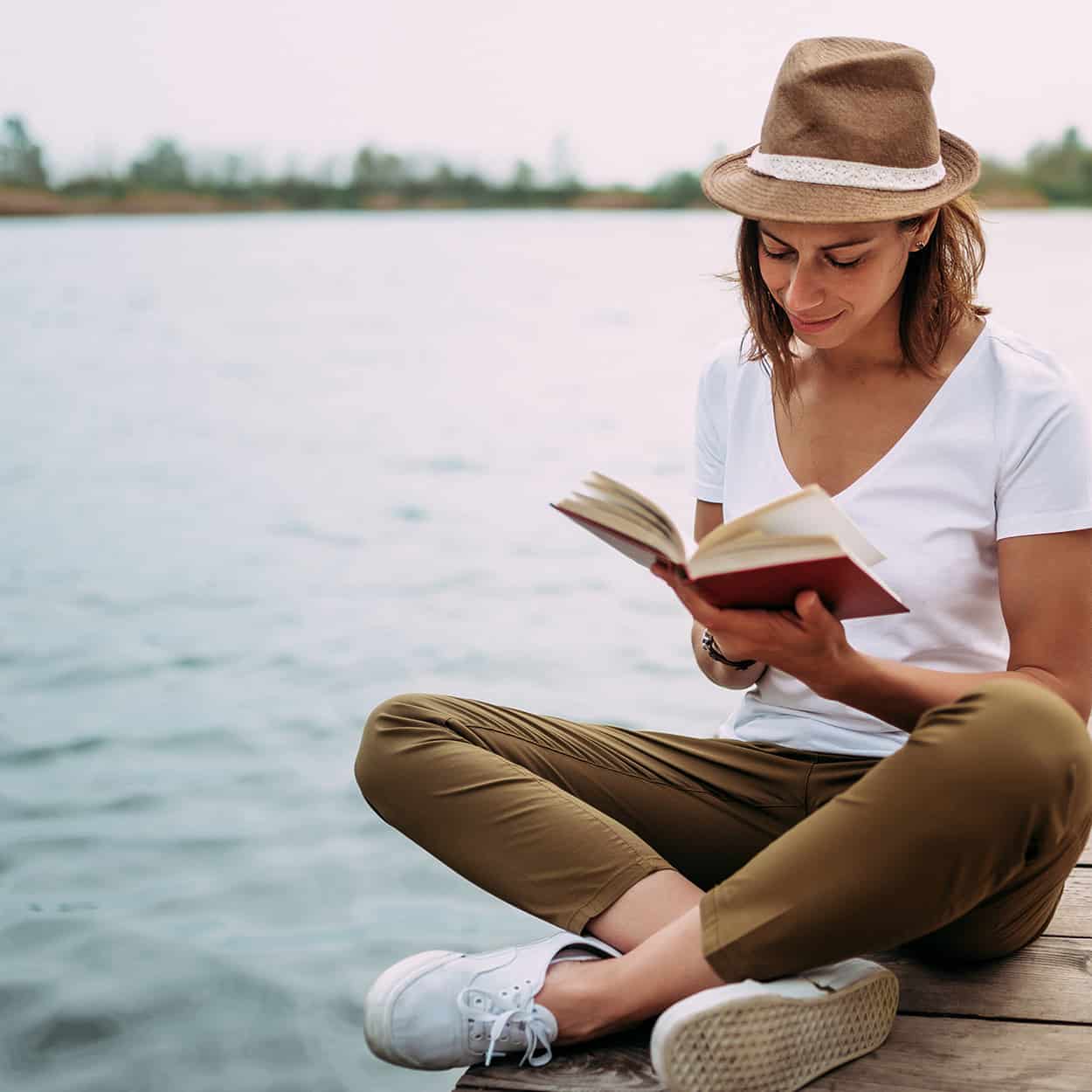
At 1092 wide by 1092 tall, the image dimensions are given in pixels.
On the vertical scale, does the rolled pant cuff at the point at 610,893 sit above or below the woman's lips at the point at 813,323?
below

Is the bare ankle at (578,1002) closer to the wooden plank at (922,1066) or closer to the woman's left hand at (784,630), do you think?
the wooden plank at (922,1066)

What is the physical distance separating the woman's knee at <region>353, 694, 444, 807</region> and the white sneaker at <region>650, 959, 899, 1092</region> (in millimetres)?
518

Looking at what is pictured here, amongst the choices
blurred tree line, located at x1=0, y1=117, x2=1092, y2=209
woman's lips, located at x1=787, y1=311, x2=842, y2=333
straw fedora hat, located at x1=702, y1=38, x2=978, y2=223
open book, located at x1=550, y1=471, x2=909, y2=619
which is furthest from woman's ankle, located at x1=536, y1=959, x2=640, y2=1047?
blurred tree line, located at x1=0, y1=117, x2=1092, y2=209

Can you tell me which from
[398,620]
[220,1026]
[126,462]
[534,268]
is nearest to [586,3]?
[534,268]

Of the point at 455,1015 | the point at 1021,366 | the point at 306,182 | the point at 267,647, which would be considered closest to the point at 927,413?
the point at 1021,366

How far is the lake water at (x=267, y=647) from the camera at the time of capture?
9.59 feet

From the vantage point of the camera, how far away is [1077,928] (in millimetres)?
2039

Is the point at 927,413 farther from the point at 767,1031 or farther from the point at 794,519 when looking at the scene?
the point at 767,1031

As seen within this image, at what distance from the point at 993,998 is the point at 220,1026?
1.59 metres

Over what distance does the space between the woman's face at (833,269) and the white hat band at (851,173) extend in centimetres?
5

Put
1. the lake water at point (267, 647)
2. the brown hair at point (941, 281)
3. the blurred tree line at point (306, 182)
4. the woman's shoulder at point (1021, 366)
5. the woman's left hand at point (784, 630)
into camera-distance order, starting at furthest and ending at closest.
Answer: the blurred tree line at point (306, 182) < the lake water at point (267, 647) < the brown hair at point (941, 281) < the woman's shoulder at point (1021, 366) < the woman's left hand at point (784, 630)

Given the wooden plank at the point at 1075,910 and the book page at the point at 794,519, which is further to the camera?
the wooden plank at the point at 1075,910

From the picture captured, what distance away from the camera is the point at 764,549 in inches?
58.3

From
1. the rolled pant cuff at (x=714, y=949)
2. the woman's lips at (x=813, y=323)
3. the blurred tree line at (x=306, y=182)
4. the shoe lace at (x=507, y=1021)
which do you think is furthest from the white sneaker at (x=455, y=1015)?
the blurred tree line at (x=306, y=182)
